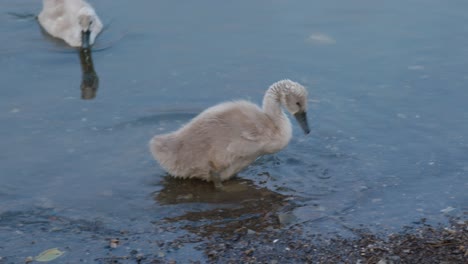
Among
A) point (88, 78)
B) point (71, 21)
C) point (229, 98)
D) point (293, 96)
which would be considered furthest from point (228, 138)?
point (71, 21)

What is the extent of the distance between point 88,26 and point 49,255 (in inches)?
199

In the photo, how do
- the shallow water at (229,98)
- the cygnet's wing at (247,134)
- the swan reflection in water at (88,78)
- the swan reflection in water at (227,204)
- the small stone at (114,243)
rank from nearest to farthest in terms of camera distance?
the small stone at (114,243) → the swan reflection in water at (227,204) → the shallow water at (229,98) → the cygnet's wing at (247,134) → the swan reflection in water at (88,78)

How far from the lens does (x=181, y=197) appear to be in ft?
24.1

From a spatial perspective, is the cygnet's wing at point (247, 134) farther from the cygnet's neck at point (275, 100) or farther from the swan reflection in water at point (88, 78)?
the swan reflection in water at point (88, 78)

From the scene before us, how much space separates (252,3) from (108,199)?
15.9 feet

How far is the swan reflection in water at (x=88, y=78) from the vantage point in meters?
9.20

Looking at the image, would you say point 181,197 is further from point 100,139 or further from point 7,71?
point 7,71

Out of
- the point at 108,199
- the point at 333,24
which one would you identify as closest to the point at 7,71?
the point at 108,199

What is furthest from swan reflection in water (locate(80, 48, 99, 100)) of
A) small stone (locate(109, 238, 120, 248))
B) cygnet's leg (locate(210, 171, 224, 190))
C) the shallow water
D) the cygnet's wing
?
small stone (locate(109, 238, 120, 248))

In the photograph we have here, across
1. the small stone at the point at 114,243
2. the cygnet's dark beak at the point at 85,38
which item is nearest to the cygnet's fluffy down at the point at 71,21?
the cygnet's dark beak at the point at 85,38

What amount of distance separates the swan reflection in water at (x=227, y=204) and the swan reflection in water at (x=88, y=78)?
1.89 m

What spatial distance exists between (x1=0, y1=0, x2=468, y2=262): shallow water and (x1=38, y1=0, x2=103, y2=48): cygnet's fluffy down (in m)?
0.19

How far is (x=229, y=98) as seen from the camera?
908 cm

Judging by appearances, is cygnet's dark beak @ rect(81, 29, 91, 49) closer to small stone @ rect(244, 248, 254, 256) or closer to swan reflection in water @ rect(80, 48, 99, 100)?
swan reflection in water @ rect(80, 48, 99, 100)
